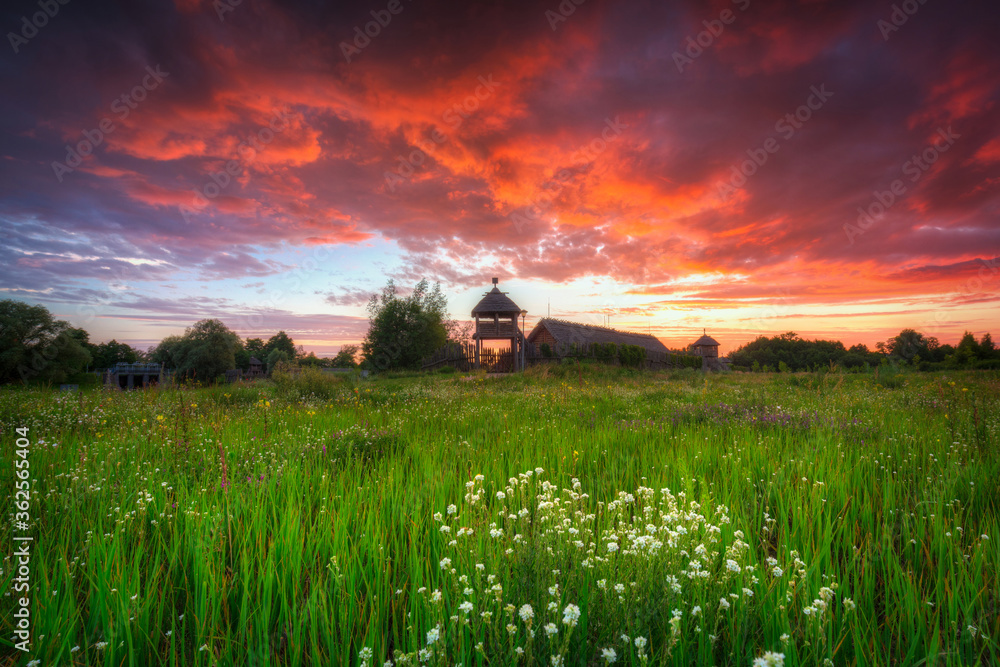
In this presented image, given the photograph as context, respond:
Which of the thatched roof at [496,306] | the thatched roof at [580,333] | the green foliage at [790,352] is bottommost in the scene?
the green foliage at [790,352]

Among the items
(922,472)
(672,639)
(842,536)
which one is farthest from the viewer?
(922,472)

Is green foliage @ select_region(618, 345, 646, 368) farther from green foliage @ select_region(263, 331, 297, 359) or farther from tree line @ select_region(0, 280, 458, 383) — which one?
green foliage @ select_region(263, 331, 297, 359)

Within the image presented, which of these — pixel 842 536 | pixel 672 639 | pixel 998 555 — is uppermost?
pixel 672 639

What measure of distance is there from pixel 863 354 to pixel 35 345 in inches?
3464

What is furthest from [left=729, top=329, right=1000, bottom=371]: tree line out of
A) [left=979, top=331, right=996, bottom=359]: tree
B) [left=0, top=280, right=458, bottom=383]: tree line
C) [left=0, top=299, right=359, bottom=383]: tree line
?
[left=0, top=299, right=359, bottom=383]: tree line

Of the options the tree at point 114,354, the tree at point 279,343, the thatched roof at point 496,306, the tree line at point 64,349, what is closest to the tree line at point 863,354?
the thatched roof at point 496,306

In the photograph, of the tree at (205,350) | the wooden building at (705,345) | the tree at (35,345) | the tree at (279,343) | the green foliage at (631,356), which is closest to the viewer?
the tree at (35,345)

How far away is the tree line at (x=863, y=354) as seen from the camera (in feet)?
78.6

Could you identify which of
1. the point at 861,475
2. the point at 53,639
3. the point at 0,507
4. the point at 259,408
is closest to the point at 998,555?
the point at 861,475

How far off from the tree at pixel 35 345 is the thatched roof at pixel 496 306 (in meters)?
22.1

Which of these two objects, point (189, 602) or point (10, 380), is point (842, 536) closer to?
point (189, 602)

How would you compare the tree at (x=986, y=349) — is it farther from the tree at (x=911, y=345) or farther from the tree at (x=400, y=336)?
the tree at (x=400, y=336)

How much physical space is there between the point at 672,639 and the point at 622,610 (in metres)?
0.41

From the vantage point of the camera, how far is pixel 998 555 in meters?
2.23
